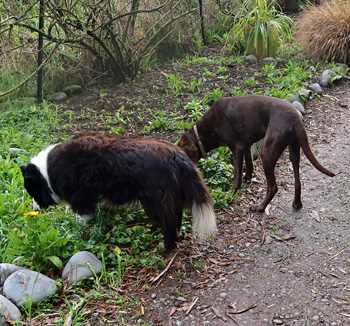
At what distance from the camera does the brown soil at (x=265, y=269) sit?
2908 millimetres

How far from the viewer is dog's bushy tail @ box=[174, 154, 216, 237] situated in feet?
11.2

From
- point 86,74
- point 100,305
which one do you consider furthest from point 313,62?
point 100,305

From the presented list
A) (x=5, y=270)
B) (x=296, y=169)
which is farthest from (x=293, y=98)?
(x=5, y=270)

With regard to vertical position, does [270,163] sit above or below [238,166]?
above

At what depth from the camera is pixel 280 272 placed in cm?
332

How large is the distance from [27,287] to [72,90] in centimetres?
490

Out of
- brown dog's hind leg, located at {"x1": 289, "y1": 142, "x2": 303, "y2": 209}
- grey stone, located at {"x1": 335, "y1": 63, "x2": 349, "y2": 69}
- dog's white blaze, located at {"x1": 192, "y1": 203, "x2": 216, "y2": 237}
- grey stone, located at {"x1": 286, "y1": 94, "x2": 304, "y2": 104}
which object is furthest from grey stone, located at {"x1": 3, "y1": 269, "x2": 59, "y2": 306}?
grey stone, located at {"x1": 335, "y1": 63, "x2": 349, "y2": 69}

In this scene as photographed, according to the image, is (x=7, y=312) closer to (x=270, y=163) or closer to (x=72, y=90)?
(x=270, y=163)

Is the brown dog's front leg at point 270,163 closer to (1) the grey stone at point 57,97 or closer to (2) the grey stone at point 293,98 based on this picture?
(2) the grey stone at point 293,98

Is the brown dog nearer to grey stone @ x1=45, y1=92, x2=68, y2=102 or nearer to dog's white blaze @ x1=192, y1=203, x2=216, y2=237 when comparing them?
dog's white blaze @ x1=192, y1=203, x2=216, y2=237

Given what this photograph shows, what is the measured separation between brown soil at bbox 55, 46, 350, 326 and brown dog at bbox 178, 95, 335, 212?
10.6 inches

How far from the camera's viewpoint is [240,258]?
3.56 metres

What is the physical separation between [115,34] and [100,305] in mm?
5044

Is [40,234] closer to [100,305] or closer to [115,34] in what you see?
[100,305]
